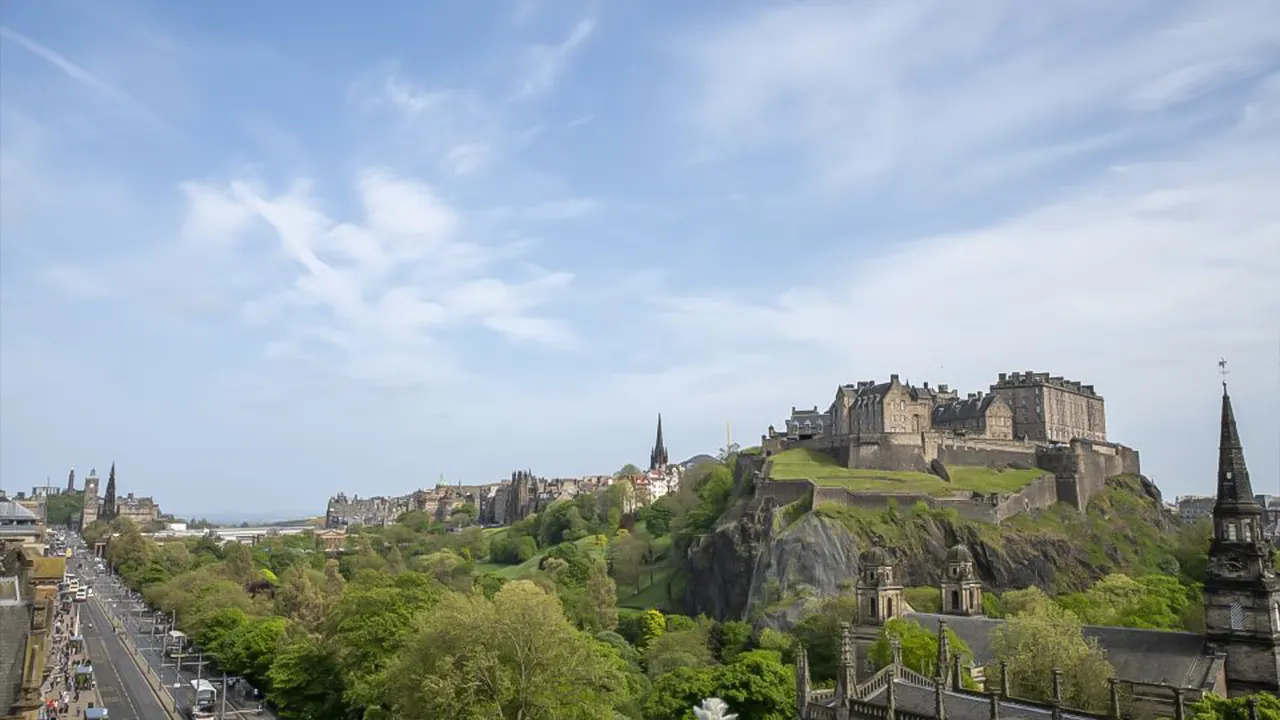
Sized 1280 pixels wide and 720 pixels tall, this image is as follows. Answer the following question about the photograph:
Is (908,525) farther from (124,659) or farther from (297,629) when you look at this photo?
(124,659)

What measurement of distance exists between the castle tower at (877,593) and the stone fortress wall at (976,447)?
37714mm

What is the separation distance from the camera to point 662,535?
14988 centimetres

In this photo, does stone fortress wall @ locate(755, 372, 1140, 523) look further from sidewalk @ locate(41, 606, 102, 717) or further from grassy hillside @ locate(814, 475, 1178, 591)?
sidewalk @ locate(41, 606, 102, 717)

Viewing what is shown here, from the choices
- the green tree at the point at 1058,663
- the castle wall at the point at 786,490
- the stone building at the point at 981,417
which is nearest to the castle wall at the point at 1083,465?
the stone building at the point at 981,417

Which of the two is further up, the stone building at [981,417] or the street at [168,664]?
the stone building at [981,417]

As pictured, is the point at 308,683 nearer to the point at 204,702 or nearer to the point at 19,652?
the point at 204,702

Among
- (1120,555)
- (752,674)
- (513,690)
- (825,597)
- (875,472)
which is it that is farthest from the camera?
(875,472)

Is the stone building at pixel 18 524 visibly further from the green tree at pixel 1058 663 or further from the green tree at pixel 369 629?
the green tree at pixel 1058 663

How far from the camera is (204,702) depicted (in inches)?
2739

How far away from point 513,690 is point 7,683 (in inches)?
754

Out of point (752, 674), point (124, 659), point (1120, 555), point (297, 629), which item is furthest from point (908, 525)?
point (124, 659)

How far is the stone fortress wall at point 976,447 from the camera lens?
9912cm

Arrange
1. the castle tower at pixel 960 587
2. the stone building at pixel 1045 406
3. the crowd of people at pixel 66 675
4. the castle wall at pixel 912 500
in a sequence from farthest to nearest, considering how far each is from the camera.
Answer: the stone building at pixel 1045 406 < the castle wall at pixel 912 500 < the crowd of people at pixel 66 675 < the castle tower at pixel 960 587

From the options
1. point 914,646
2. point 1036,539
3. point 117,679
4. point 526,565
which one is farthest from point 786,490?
point 526,565
